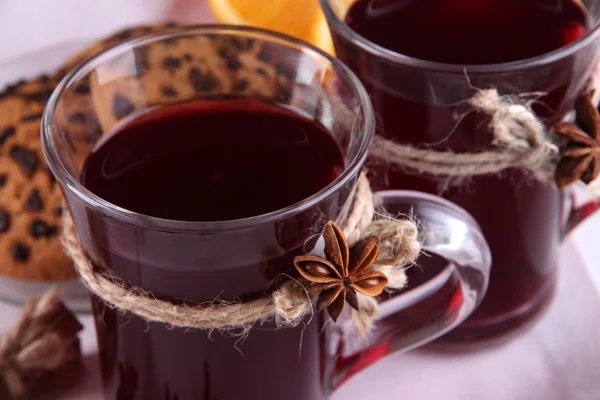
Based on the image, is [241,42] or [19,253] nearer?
A: [241,42]

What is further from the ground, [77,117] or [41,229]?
[77,117]

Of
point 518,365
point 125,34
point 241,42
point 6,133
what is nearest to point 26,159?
point 6,133

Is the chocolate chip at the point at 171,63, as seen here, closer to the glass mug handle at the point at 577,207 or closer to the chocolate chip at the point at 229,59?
the chocolate chip at the point at 229,59

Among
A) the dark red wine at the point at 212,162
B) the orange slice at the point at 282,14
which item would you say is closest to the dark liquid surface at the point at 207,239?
the dark red wine at the point at 212,162

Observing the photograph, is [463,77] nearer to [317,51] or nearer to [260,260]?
[317,51]

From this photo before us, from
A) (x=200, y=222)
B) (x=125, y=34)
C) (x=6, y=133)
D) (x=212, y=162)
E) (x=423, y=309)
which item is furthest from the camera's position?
(x=125, y=34)

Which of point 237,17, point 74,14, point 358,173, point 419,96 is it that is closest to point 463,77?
point 419,96

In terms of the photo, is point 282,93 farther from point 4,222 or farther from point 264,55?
point 4,222
